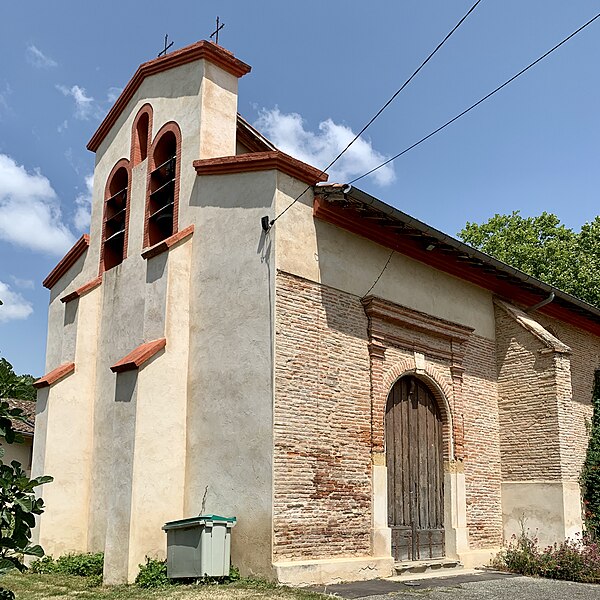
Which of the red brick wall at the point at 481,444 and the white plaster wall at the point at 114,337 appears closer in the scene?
the white plaster wall at the point at 114,337

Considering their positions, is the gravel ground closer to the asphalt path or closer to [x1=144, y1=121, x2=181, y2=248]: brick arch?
the asphalt path

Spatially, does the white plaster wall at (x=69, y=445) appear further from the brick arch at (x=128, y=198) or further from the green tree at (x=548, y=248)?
the green tree at (x=548, y=248)

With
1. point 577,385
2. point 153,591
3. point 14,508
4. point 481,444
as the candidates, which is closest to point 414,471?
point 481,444

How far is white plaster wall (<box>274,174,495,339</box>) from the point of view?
11352 mm

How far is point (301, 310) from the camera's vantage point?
1123cm

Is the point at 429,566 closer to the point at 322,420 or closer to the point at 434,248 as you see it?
the point at 322,420

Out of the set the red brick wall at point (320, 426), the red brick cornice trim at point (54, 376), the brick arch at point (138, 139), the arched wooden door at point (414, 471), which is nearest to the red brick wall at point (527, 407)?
the arched wooden door at point (414, 471)

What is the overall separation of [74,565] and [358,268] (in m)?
7.17

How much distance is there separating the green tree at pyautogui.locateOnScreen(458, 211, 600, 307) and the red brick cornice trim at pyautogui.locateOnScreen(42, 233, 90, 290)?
1862cm

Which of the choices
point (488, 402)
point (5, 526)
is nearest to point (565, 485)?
point (488, 402)

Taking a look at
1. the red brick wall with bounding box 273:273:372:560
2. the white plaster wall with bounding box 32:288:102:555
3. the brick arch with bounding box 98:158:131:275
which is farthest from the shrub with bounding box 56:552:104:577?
the brick arch with bounding box 98:158:131:275

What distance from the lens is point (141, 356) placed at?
439 inches

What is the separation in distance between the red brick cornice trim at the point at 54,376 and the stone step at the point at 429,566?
23.9 feet

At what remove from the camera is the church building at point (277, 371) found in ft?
35.5
